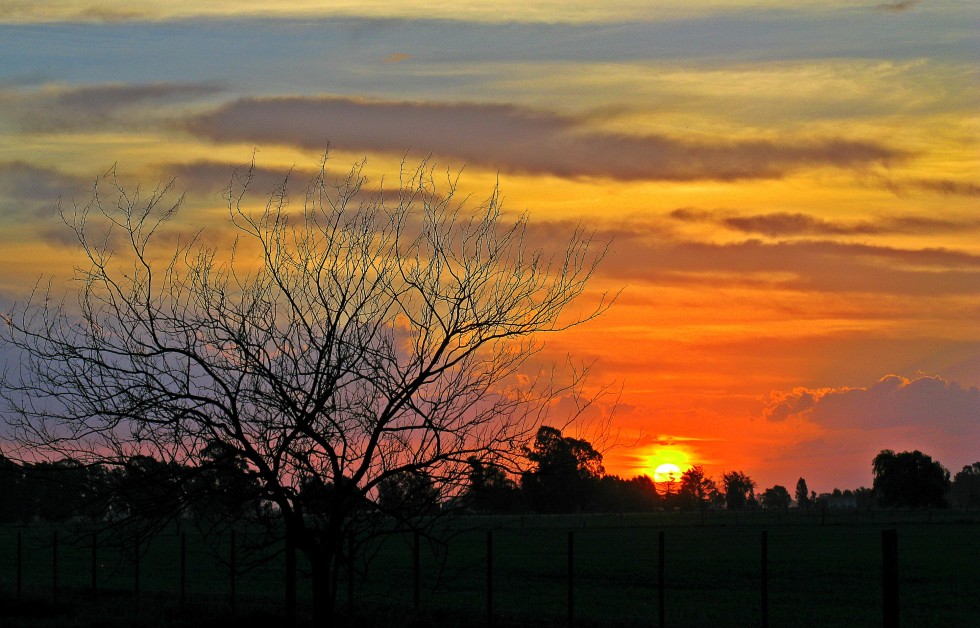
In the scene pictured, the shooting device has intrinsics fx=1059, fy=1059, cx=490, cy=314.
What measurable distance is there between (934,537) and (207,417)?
6223 cm

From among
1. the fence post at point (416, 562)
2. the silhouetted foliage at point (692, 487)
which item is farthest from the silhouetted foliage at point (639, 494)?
the fence post at point (416, 562)

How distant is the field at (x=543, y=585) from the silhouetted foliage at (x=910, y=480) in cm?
9868

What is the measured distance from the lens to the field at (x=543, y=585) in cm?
1853

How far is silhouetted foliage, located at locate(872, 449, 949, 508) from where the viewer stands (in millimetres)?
152500

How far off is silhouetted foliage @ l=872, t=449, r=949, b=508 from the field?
98.7 metres

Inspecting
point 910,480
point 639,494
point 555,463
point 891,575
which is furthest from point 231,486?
point 639,494

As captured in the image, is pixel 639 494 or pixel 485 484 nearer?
pixel 485 484

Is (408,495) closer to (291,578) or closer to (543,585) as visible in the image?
(291,578)

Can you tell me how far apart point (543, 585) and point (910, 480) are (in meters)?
134

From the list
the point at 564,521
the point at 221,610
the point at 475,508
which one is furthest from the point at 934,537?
the point at 475,508

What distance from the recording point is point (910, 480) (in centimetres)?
15275

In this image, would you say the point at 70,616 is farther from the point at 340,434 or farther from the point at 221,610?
the point at 340,434

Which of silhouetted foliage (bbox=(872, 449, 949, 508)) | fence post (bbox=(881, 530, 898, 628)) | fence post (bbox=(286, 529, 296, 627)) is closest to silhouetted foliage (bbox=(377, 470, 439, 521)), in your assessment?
fence post (bbox=(286, 529, 296, 627))

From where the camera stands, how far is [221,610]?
64.0ft
